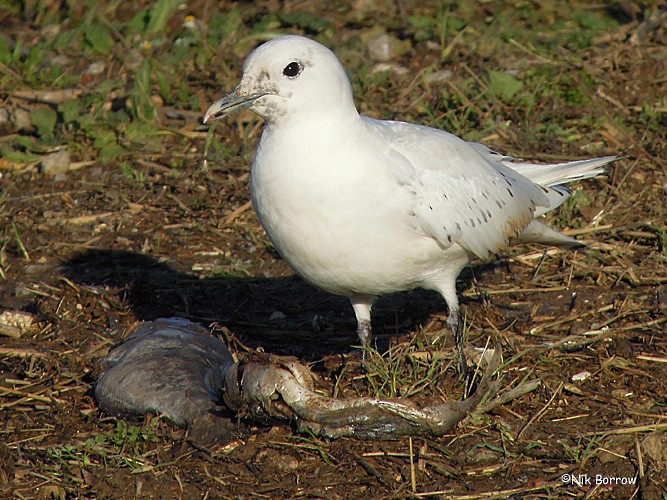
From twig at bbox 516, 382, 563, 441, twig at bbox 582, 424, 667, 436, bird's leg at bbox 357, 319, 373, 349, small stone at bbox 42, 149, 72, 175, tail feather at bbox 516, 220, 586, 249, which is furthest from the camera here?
small stone at bbox 42, 149, 72, 175

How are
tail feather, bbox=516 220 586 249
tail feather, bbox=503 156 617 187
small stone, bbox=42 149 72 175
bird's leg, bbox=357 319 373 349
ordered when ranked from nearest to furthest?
bird's leg, bbox=357 319 373 349
tail feather, bbox=516 220 586 249
tail feather, bbox=503 156 617 187
small stone, bbox=42 149 72 175

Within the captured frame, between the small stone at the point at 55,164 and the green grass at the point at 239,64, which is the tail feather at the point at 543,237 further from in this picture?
the small stone at the point at 55,164

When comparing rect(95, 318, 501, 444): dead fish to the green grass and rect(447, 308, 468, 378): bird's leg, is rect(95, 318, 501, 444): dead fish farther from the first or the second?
the green grass

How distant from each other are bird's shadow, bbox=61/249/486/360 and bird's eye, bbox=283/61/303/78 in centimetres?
190

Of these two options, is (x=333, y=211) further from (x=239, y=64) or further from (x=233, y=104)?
(x=239, y=64)

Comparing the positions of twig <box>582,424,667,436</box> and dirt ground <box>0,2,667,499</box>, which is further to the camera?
twig <box>582,424,667,436</box>

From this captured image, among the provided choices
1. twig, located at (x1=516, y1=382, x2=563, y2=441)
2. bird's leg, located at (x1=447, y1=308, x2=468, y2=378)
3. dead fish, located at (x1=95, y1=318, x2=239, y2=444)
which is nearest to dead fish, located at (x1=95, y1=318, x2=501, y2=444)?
dead fish, located at (x1=95, y1=318, x2=239, y2=444)

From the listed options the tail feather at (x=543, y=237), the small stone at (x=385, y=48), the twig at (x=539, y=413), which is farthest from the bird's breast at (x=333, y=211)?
the small stone at (x=385, y=48)

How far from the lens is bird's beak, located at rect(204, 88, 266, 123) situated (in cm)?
482

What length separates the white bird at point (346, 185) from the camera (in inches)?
189

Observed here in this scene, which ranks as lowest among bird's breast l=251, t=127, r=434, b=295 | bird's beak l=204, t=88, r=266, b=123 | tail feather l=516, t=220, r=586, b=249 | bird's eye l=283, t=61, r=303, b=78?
tail feather l=516, t=220, r=586, b=249

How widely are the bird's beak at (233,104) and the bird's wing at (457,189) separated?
0.74m

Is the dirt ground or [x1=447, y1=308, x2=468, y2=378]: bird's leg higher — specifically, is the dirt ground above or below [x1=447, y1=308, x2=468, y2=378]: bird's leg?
below

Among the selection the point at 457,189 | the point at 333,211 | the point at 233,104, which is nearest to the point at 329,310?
the point at 457,189
